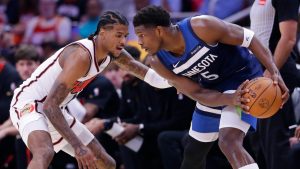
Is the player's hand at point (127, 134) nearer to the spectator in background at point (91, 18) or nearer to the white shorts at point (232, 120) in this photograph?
the white shorts at point (232, 120)

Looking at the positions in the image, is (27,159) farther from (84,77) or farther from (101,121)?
(84,77)

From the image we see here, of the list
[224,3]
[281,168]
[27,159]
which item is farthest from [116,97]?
[281,168]

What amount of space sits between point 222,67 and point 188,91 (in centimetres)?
34

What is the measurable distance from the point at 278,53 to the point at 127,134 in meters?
2.23

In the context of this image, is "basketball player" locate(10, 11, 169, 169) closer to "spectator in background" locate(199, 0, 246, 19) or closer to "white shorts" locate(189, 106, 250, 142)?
"white shorts" locate(189, 106, 250, 142)

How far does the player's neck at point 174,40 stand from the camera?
637cm

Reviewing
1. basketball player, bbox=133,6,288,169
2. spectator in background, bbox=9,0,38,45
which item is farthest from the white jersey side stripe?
spectator in background, bbox=9,0,38,45

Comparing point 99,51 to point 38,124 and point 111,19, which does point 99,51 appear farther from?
point 38,124

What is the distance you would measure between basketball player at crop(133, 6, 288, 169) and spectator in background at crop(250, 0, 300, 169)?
39 cm

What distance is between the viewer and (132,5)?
11.7 meters

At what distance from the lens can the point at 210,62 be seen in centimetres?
643

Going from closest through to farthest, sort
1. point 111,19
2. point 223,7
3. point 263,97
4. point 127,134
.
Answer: point 263,97 → point 111,19 → point 127,134 → point 223,7

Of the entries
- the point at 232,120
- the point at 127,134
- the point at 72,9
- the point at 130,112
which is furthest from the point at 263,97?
the point at 72,9

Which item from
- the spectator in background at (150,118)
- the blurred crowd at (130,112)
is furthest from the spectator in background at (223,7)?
the spectator in background at (150,118)
